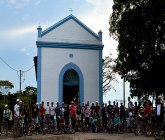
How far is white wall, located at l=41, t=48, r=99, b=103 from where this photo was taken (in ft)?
86.6

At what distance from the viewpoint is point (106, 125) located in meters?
23.3

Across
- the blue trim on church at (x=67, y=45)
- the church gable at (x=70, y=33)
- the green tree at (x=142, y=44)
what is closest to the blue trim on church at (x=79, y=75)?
the blue trim on church at (x=67, y=45)

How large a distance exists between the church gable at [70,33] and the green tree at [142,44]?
7.14 ft

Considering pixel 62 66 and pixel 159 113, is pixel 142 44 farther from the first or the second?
pixel 159 113

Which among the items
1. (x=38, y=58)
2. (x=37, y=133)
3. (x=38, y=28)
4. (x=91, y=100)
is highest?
(x=38, y=28)

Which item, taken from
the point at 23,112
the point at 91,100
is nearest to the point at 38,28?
the point at 91,100

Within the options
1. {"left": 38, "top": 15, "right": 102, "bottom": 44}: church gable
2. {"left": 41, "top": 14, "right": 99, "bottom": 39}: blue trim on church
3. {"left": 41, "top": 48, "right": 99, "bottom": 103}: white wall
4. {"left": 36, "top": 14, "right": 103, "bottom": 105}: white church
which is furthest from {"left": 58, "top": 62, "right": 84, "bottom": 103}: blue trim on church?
{"left": 41, "top": 14, "right": 99, "bottom": 39}: blue trim on church

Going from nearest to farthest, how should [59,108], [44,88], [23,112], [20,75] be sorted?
[23,112]
[59,108]
[44,88]
[20,75]

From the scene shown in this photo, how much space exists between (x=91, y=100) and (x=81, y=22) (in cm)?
506

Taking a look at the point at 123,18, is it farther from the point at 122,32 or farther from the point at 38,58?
the point at 38,58

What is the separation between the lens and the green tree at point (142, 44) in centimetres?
2758

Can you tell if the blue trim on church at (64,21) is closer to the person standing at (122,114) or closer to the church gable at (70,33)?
the church gable at (70,33)

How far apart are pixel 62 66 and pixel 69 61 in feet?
1.81

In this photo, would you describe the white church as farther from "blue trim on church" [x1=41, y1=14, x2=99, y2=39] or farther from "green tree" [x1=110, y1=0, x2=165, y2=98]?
"green tree" [x1=110, y1=0, x2=165, y2=98]
